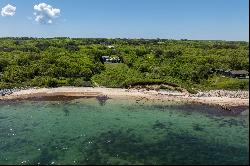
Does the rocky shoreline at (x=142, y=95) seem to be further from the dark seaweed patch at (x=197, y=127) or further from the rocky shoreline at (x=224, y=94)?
the dark seaweed patch at (x=197, y=127)

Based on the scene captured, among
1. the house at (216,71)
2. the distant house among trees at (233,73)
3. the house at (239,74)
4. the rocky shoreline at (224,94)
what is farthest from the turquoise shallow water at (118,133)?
the house at (216,71)

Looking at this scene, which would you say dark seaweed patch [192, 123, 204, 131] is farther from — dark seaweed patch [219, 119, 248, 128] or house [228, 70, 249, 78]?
house [228, 70, 249, 78]

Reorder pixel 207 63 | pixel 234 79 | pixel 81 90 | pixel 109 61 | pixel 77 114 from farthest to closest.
Answer: pixel 109 61, pixel 207 63, pixel 81 90, pixel 234 79, pixel 77 114

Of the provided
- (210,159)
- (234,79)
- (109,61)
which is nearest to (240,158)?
(210,159)

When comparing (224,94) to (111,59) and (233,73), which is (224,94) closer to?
(233,73)

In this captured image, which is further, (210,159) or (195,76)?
(195,76)

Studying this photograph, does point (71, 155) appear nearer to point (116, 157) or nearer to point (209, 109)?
point (116, 157)

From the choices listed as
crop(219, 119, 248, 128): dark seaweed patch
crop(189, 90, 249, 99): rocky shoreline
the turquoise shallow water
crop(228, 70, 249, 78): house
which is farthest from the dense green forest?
crop(219, 119, 248, 128): dark seaweed patch
